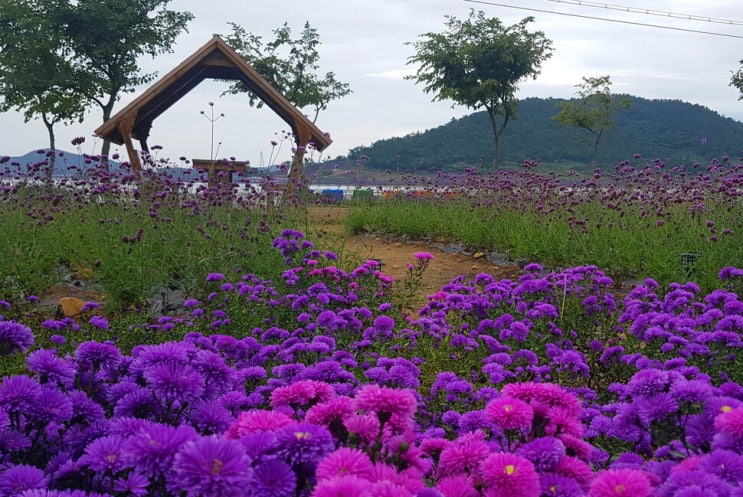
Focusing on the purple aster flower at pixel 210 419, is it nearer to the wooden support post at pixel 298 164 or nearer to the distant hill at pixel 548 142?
the wooden support post at pixel 298 164

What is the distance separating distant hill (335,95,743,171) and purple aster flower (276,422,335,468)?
56.2 m

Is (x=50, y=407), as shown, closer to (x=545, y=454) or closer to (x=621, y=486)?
(x=545, y=454)

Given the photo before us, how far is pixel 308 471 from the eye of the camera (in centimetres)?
111

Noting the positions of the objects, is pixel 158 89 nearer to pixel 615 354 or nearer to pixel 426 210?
pixel 426 210

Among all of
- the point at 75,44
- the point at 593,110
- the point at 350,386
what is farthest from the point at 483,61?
the point at 350,386

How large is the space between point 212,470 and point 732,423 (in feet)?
2.99

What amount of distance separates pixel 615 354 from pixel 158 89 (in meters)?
10.4

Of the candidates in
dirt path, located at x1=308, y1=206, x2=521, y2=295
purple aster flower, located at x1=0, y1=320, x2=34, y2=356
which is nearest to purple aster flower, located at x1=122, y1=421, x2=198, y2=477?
purple aster flower, located at x1=0, y1=320, x2=34, y2=356

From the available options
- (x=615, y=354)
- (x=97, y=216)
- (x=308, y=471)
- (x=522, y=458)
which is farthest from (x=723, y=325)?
(x=97, y=216)

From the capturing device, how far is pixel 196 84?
13.5 metres

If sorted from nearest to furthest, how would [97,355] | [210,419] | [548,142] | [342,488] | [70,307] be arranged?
[342,488]
[210,419]
[97,355]
[70,307]
[548,142]

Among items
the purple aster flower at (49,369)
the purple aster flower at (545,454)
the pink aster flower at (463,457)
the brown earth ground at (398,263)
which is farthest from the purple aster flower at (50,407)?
the brown earth ground at (398,263)

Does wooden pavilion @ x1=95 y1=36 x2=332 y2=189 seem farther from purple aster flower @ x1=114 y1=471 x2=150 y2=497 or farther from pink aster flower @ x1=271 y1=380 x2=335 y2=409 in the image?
purple aster flower @ x1=114 y1=471 x2=150 y2=497

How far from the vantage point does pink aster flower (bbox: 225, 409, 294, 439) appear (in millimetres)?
1169
